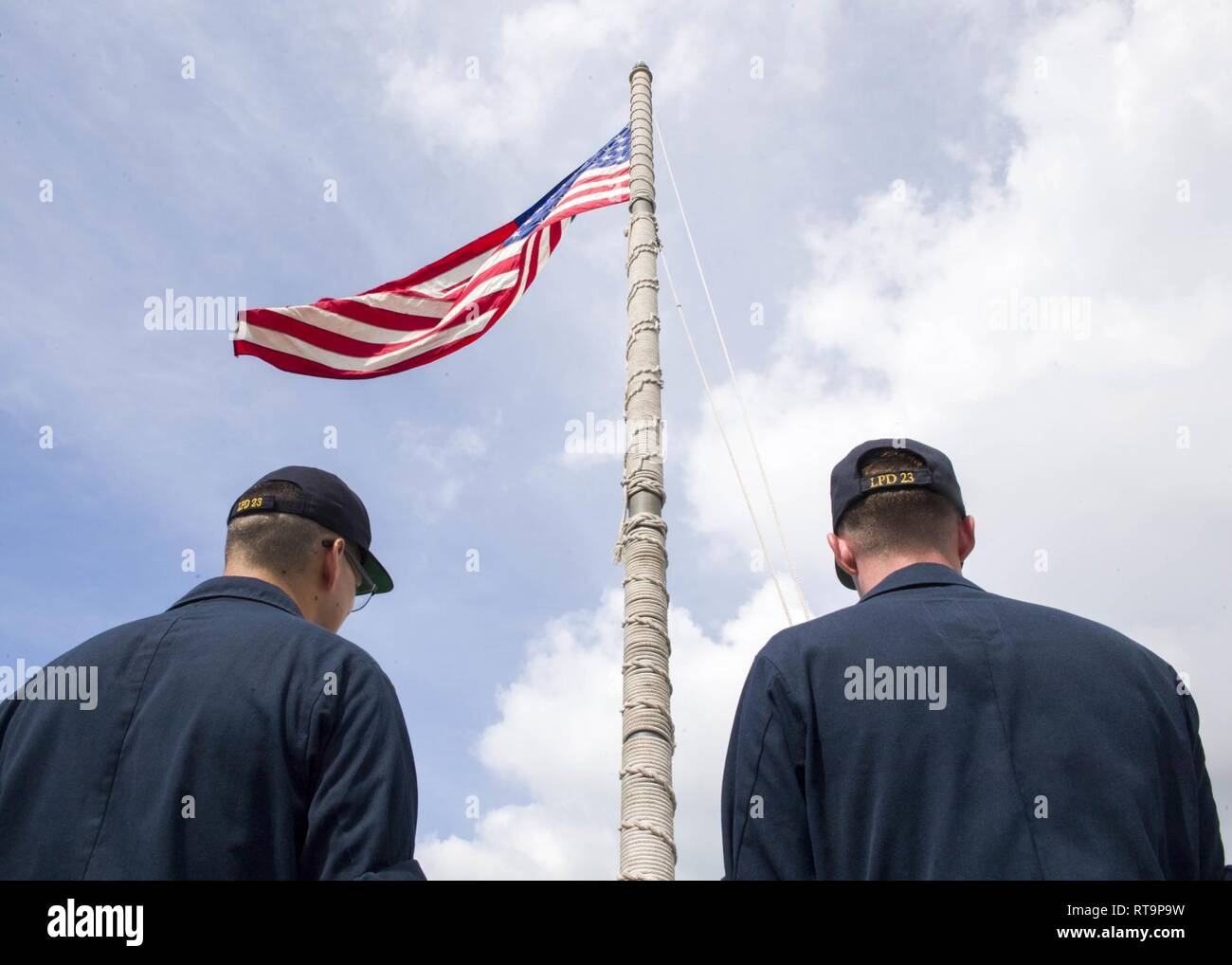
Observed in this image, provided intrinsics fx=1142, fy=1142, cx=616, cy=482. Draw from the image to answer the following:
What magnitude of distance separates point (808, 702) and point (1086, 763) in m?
0.70

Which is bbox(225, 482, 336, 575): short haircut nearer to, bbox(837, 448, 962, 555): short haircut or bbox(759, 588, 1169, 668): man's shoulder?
bbox(759, 588, 1169, 668): man's shoulder

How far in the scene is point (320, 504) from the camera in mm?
3807

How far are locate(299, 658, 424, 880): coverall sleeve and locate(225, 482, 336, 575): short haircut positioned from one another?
67 cm

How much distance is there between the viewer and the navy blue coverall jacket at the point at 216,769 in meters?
2.93

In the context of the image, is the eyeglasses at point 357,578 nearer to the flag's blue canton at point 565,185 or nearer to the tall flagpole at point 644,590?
the tall flagpole at point 644,590

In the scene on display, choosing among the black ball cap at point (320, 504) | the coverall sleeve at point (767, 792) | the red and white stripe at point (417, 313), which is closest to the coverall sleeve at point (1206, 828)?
the coverall sleeve at point (767, 792)

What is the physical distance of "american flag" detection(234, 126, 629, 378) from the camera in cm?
1138

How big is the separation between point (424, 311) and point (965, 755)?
1019 cm

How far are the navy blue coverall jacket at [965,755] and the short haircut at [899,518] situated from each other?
33 centimetres

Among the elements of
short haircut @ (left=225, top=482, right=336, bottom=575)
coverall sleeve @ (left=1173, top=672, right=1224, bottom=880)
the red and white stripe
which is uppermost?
the red and white stripe

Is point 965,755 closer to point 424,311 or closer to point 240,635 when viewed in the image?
point 240,635
